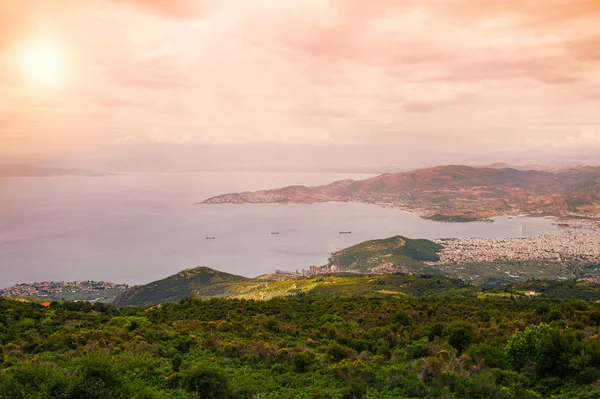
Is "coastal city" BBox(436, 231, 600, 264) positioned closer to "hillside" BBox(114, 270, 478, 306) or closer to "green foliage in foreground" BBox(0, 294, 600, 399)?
"hillside" BBox(114, 270, 478, 306)

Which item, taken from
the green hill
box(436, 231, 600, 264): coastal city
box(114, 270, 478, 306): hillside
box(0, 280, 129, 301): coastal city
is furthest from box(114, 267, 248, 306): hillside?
box(436, 231, 600, 264): coastal city

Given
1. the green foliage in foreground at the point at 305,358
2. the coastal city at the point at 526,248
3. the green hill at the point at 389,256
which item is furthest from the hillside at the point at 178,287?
the coastal city at the point at 526,248

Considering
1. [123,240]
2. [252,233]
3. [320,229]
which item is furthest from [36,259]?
[320,229]

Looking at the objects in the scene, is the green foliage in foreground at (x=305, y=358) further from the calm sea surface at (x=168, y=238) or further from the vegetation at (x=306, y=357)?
the calm sea surface at (x=168, y=238)

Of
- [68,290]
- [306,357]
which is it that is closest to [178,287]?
[68,290]

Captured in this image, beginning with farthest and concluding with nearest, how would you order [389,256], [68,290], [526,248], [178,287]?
[526,248] → [389,256] → [68,290] → [178,287]

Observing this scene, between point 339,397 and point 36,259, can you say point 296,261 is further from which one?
point 339,397

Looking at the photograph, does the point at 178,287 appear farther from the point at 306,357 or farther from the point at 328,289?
the point at 306,357
